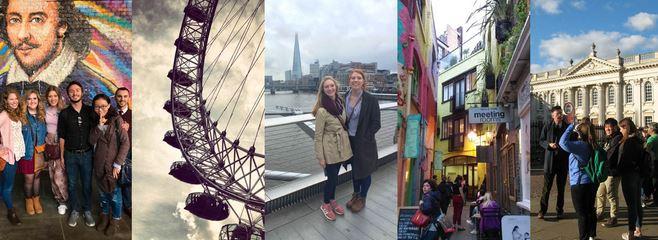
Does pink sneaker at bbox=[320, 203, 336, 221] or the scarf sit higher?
the scarf

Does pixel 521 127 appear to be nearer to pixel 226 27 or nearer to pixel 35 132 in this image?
pixel 226 27

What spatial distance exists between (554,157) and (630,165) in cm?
63

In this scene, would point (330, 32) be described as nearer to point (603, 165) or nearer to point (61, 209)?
point (603, 165)

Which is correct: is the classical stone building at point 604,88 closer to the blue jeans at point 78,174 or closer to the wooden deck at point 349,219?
the wooden deck at point 349,219

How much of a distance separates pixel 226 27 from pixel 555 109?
3.15 metres

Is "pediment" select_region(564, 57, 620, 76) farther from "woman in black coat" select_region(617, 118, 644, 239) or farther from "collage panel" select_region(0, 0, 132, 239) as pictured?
"collage panel" select_region(0, 0, 132, 239)

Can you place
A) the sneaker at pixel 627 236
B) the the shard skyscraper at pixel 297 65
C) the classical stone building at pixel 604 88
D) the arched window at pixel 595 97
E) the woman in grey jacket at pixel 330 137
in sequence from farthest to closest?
the the shard skyscraper at pixel 297 65 < the woman in grey jacket at pixel 330 137 < the arched window at pixel 595 97 < the classical stone building at pixel 604 88 < the sneaker at pixel 627 236

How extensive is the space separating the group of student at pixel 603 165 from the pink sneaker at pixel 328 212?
187 centimetres

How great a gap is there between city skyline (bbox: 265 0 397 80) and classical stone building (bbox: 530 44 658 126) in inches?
55.2

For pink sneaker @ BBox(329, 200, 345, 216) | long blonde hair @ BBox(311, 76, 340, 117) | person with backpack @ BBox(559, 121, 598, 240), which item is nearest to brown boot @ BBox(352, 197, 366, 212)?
pink sneaker @ BBox(329, 200, 345, 216)

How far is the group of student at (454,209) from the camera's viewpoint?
19.6 ft

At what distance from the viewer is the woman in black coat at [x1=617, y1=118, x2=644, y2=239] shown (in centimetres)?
584

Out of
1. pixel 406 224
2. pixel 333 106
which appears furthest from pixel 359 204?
pixel 333 106

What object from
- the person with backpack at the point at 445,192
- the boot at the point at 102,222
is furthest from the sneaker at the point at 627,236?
the boot at the point at 102,222
